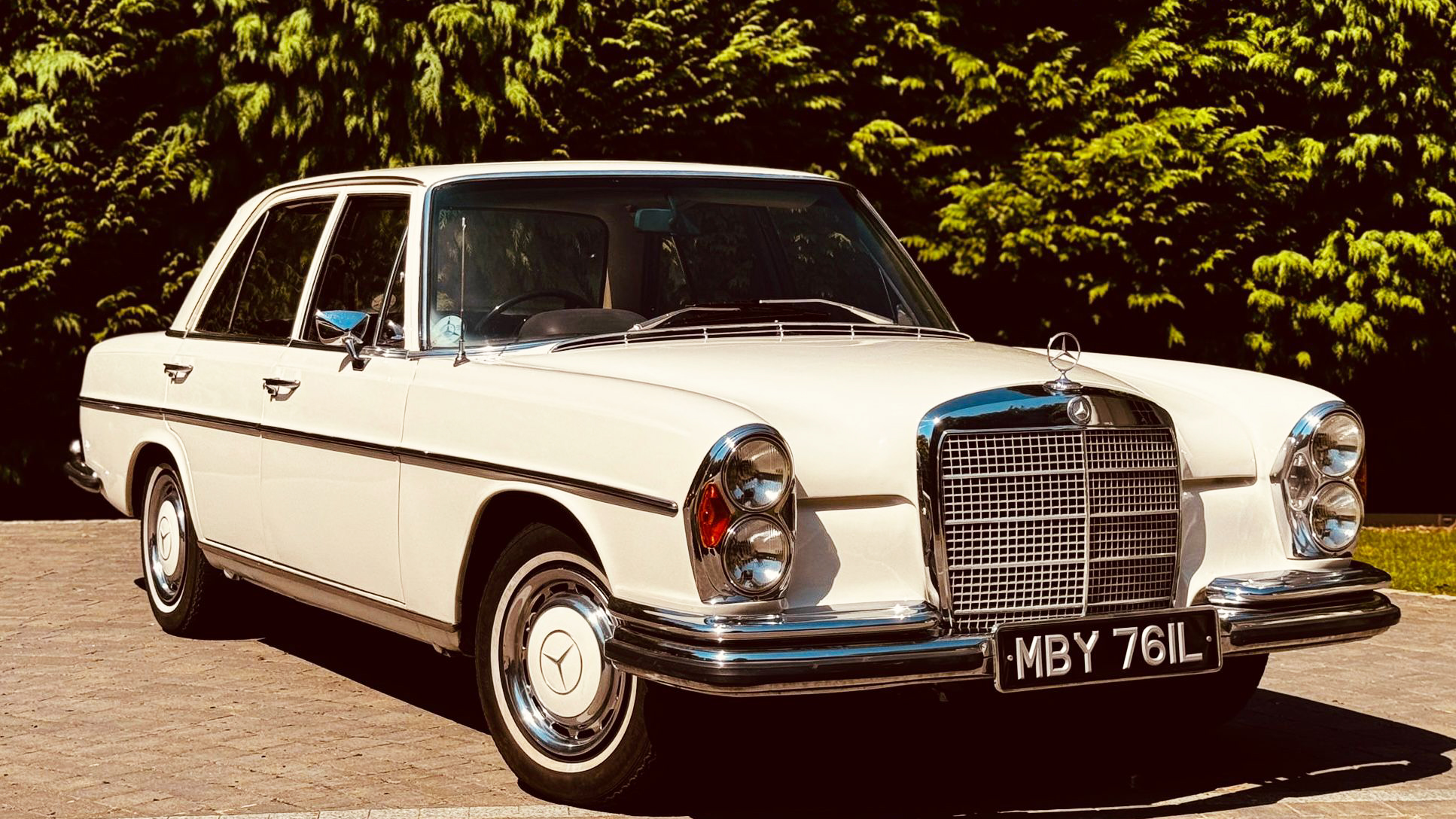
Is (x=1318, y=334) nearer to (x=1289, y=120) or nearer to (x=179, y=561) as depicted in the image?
(x=1289, y=120)

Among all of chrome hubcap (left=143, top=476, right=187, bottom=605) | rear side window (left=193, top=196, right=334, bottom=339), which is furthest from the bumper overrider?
chrome hubcap (left=143, top=476, right=187, bottom=605)

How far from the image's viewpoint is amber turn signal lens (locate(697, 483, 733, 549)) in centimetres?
447

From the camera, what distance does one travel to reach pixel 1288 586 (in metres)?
5.14

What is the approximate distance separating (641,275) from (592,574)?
1406mm

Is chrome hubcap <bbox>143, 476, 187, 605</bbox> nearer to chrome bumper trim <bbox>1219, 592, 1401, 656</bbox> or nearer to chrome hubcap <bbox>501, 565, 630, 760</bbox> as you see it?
chrome hubcap <bbox>501, 565, 630, 760</bbox>

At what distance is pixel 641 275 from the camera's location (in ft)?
19.7

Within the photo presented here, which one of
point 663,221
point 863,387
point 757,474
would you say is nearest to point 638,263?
point 663,221

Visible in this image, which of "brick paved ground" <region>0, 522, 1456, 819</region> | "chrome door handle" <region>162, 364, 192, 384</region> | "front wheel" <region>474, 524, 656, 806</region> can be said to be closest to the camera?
"front wheel" <region>474, 524, 656, 806</region>

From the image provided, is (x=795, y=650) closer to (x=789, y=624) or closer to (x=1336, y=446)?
(x=789, y=624)

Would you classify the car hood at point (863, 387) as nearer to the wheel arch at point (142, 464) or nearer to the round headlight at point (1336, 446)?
the round headlight at point (1336, 446)

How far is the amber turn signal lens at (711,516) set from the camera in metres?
4.47

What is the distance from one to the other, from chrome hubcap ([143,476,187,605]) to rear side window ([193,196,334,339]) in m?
0.77

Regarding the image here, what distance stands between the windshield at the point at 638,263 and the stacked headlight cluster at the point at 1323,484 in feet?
4.66

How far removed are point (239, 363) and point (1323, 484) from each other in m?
3.87
